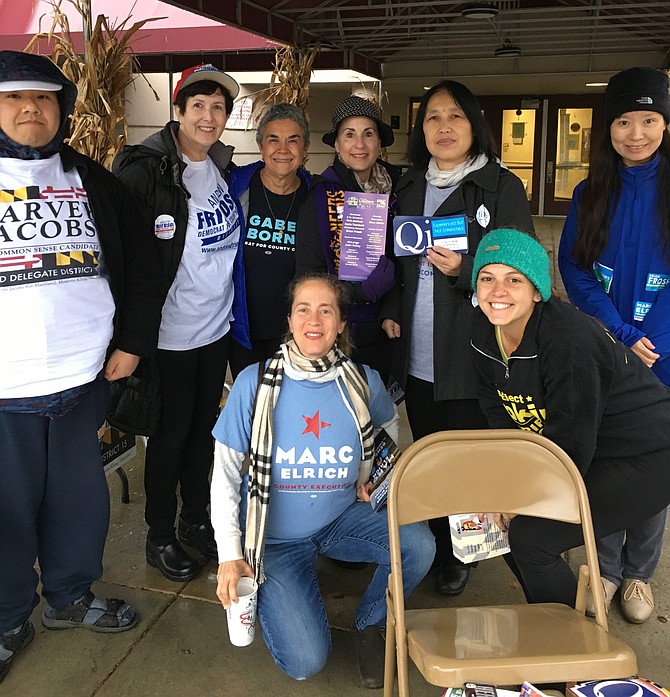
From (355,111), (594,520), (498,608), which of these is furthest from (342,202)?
(498,608)

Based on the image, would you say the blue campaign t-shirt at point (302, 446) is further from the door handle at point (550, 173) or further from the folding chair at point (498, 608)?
the door handle at point (550, 173)

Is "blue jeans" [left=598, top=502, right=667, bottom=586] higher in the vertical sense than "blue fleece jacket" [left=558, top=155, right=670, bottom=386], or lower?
lower

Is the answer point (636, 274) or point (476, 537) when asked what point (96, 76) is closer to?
point (636, 274)

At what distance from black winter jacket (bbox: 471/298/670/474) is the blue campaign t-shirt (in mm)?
549

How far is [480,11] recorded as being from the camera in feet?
18.4

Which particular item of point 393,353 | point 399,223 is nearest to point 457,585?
point 393,353

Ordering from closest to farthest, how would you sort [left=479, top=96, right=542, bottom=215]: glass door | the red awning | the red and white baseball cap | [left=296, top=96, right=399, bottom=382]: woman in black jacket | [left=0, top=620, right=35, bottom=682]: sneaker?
[left=0, top=620, right=35, bottom=682]: sneaker, the red and white baseball cap, [left=296, top=96, right=399, bottom=382]: woman in black jacket, the red awning, [left=479, top=96, right=542, bottom=215]: glass door

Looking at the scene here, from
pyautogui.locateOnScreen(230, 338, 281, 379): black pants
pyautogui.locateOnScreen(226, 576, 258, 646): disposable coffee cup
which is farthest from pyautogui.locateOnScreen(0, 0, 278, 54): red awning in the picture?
pyautogui.locateOnScreen(226, 576, 258, 646): disposable coffee cup

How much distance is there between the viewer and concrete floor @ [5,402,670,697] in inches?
90.2

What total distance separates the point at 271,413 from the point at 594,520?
3.59 ft

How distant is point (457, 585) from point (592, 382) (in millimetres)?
1235

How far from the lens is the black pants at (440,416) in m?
2.62

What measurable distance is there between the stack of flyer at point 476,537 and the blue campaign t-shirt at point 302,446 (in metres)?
0.40

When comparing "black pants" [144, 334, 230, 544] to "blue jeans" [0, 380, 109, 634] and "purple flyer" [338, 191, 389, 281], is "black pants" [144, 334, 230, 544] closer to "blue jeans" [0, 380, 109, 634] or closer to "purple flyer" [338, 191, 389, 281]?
"blue jeans" [0, 380, 109, 634]
